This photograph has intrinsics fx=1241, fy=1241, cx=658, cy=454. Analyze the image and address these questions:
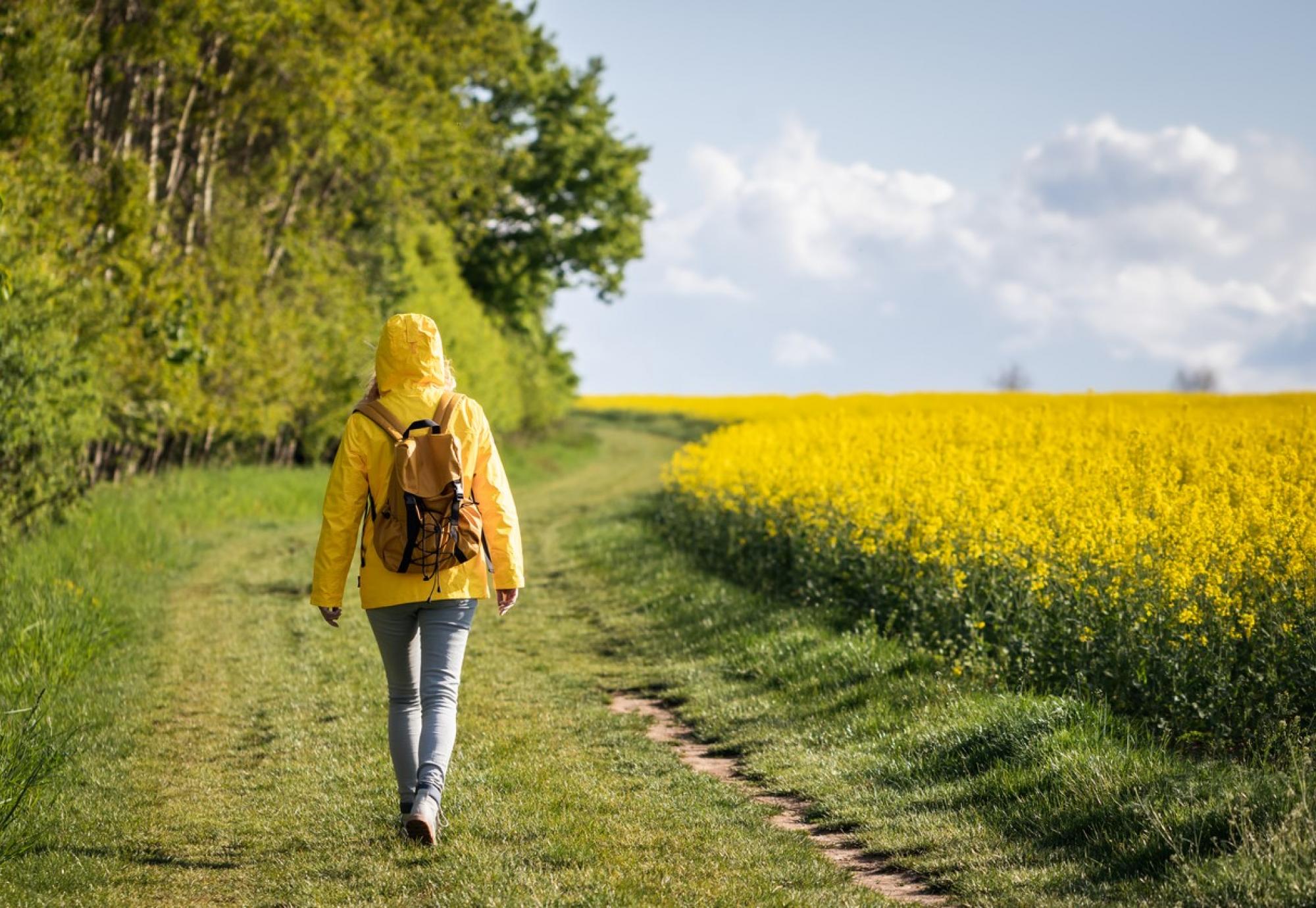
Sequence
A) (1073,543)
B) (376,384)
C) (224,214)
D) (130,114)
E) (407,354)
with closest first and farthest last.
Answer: (407,354)
(376,384)
(1073,543)
(130,114)
(224,214)

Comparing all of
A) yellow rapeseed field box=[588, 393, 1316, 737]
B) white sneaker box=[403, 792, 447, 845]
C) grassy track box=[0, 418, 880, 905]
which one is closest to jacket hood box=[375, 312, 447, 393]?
white sneaker box=[403, 792, 447, 845]

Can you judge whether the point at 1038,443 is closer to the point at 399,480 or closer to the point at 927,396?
the point at 399,480

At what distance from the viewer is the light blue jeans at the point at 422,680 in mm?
6133

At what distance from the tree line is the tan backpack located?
5.43m

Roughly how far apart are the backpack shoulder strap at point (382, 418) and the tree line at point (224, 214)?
198 inches

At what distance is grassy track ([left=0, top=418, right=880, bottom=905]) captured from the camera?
230 inches

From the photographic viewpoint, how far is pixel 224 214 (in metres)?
23.9

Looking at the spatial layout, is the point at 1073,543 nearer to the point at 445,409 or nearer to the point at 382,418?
the point at 445,409

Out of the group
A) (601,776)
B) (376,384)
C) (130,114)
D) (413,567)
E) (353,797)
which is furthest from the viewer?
(130,114)

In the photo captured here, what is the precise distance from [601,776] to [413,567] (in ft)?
7.67

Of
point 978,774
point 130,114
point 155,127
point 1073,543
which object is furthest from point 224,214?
point 978,774

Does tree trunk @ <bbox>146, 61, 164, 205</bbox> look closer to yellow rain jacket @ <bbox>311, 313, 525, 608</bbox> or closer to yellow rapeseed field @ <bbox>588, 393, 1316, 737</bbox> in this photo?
yellow rapeseed field @ <bbox>588, 393, 1316, 737</bbox>

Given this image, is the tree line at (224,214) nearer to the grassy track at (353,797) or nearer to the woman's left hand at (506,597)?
the grassy track at (353,797)

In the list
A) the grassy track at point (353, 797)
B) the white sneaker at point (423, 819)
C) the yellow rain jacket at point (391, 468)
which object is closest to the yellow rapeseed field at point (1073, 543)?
the grassy track at point (353, 797)
